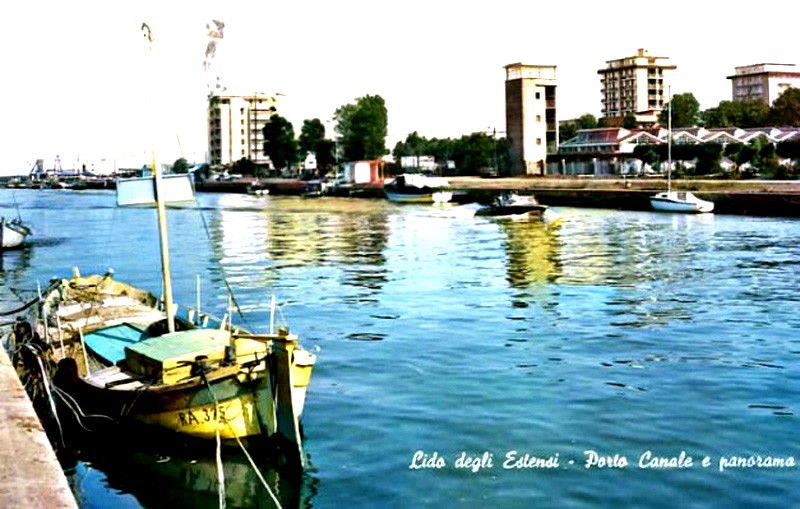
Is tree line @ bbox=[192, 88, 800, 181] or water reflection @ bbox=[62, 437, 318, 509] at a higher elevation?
tree line @ bbox=[192, 88, 800, 181]

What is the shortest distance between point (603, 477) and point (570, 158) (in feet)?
357

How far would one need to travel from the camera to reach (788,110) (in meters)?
130

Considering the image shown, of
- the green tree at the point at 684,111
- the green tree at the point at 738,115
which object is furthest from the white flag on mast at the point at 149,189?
the green tree at the point at 684,111

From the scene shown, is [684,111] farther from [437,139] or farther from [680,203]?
[680,203]

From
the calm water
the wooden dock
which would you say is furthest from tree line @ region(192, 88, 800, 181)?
the wooden dock

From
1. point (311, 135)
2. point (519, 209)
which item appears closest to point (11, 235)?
point (519, 209)

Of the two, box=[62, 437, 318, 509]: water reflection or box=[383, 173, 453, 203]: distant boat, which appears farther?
box=[383, 173, 453, 203]: distant boat

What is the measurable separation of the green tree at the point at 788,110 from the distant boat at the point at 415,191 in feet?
184

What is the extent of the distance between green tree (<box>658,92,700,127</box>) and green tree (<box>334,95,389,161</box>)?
51854 millimetres

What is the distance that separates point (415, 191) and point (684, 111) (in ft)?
312

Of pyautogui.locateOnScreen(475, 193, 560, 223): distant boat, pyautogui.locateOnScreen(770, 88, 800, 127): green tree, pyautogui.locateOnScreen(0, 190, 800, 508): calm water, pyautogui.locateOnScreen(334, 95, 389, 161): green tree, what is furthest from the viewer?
pyautogui.locateOnScreen(334, 95, 389, 161): green tree

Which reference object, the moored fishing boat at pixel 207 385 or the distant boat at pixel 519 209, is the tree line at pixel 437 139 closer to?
the distant boat at pixel 519 209

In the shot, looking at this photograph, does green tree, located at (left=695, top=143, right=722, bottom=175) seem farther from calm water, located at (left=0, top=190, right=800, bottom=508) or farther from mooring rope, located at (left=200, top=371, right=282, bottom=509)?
mooring rope, located at (left=200, top=371, right=282, bottom=509)

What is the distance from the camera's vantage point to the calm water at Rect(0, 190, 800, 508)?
1190 cm
